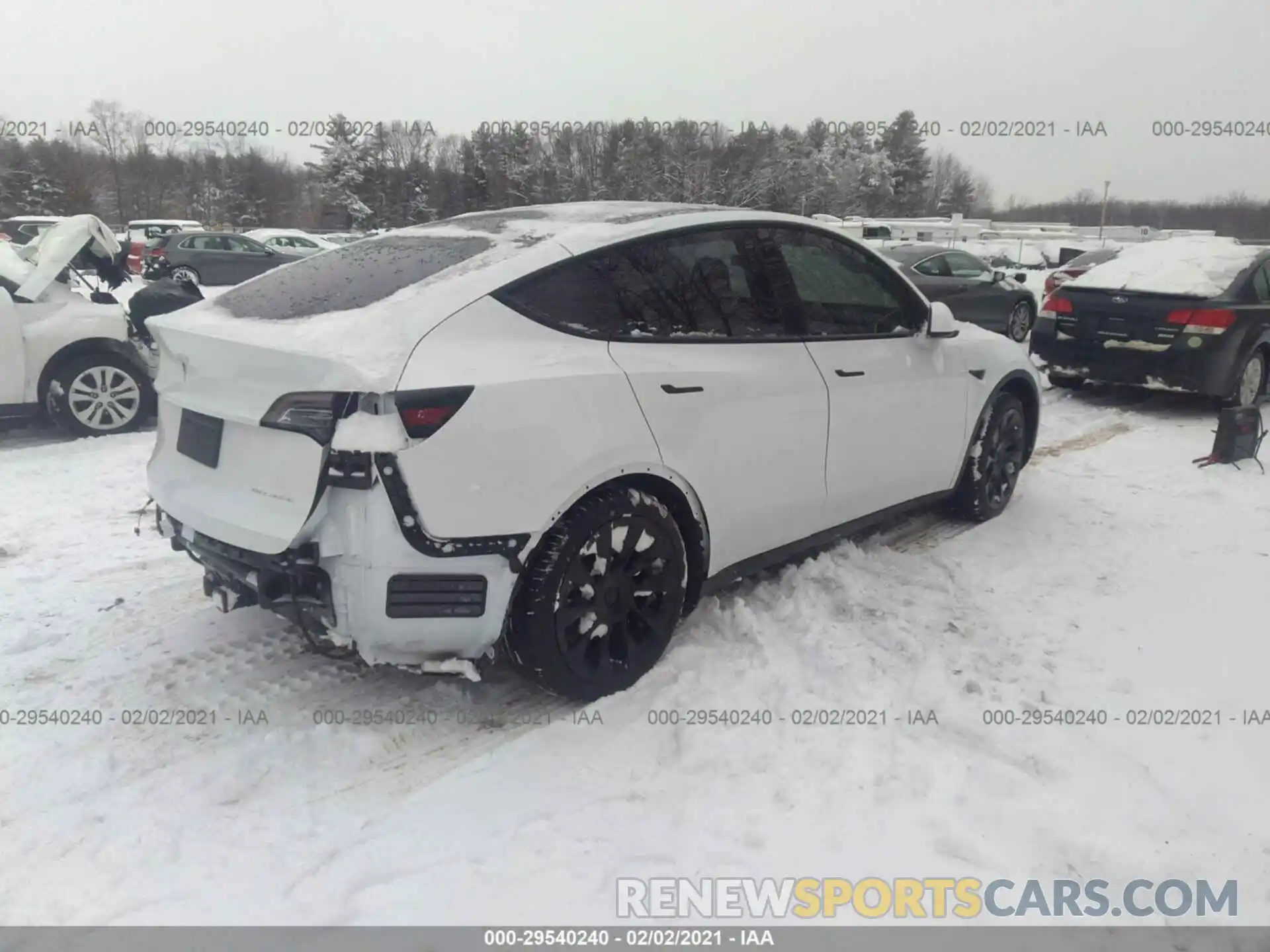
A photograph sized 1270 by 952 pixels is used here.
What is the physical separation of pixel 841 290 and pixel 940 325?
0.68 meters

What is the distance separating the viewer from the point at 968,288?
510 inches

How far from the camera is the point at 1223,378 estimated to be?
7699mm

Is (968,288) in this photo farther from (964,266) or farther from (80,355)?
(80,355)

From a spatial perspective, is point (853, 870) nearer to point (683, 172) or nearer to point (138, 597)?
point (138, 597)

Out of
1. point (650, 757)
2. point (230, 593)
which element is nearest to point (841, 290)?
point (650, 757)

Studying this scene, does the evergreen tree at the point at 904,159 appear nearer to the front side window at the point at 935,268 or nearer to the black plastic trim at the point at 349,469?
the front side window at the point at 935,268

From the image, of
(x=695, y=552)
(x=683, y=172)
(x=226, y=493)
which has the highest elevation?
(x=683, y=172)

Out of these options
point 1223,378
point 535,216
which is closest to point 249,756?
point 535,216

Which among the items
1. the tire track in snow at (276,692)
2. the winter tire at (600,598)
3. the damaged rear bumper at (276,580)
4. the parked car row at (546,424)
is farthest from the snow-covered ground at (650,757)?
the damaged rear bumper at (276,580)

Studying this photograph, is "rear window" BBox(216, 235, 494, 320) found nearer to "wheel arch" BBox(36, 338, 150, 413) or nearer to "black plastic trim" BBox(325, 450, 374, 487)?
"black plastic trim" BBox(325, 450, 374, 487)

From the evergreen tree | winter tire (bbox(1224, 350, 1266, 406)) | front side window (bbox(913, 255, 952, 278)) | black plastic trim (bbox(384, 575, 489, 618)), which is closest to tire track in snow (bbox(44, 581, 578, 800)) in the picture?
black plastic trim (bbox(384, 575, 489, 618))

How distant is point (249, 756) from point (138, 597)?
1538mm

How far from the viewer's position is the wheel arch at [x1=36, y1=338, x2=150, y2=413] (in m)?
6.67

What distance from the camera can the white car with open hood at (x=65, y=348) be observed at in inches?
258
